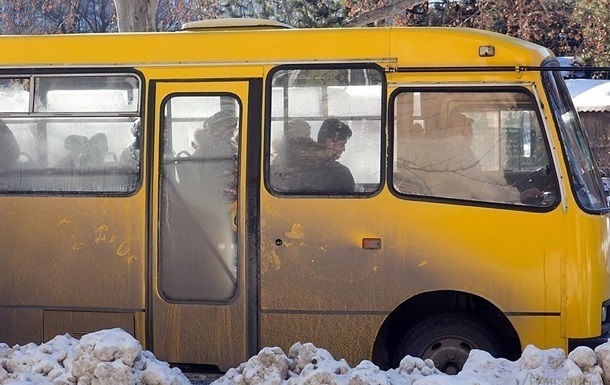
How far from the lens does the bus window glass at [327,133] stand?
7211 mm

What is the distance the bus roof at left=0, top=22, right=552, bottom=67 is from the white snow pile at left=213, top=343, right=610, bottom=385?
2506 mm

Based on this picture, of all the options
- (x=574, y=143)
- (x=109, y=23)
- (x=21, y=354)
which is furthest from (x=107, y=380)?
(x=109, y=23)

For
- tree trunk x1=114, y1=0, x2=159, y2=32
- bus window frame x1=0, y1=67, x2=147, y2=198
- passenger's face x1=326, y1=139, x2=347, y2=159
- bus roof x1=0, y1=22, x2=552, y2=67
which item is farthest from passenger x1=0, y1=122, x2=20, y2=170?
tree trunk x1=114, y1=0, x2=159, y2=32

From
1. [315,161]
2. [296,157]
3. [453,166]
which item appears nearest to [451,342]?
[453,166]

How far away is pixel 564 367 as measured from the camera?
5156mm

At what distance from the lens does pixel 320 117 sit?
725 centimetres

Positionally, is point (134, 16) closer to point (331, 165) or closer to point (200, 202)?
point (200, 202)

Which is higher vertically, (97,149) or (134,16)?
(134,16)

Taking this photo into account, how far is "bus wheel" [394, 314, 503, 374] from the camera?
7172 mm

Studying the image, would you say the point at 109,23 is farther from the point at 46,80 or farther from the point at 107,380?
the point at 107,380

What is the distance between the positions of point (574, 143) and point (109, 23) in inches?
1258

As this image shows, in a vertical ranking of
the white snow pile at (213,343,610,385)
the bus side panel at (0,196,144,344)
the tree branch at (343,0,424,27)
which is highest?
the tree branch at (343,0,424,27)

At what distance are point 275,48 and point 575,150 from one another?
2.21 meters

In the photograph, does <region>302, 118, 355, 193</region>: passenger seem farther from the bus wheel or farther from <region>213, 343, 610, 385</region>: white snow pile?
<region>213, 343, 610, 385</region>: white snow pile
